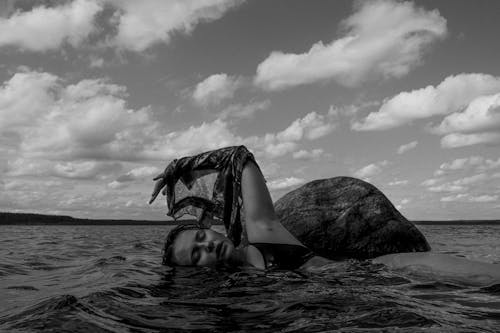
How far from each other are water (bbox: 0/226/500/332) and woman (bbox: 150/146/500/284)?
9.2 inches

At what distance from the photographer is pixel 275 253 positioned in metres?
6.59

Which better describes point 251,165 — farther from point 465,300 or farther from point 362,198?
point 362,198

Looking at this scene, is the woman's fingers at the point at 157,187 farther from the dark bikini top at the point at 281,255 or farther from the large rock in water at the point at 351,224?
the large rock in water at the point at 351,224

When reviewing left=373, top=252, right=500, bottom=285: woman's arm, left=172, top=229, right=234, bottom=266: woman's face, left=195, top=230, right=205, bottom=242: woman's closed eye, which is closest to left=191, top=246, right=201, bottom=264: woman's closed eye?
left=172, top=229, right=234, bottom=266: woman's face

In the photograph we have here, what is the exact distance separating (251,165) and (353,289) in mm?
2794

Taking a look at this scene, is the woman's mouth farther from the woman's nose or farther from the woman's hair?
the woman's hair

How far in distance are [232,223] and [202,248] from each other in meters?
0.82

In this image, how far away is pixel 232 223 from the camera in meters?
7.50

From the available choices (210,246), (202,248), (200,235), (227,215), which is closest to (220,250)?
(210,246)

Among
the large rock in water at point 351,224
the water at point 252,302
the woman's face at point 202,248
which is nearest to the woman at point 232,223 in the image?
the woman's face at point 202,248

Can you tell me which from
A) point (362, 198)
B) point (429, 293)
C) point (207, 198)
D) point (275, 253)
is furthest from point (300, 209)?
point (429, 293)

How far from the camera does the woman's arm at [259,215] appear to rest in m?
6.56

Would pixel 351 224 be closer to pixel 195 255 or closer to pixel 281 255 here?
pixel 281 255

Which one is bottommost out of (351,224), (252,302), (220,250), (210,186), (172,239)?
(252,302)
